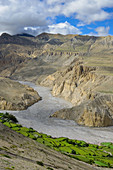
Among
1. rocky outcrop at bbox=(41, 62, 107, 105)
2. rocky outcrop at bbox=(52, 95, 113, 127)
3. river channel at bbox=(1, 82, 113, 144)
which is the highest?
rocky outcrop at bbox=(41, 62, 107, 105)

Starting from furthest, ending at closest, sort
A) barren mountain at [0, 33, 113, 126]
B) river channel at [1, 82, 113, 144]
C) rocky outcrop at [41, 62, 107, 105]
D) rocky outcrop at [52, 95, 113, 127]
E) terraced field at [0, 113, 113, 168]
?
1. rocky outcrop at [41, 62, 107, 105]
2. barren mountain at [0, 33, 113, 126]
3. rocky outcrop at [52, 95, 113, 127]
4. river channel at [1, 82, 113, 144]
5. terraced field at [0, 113, 113, 168]

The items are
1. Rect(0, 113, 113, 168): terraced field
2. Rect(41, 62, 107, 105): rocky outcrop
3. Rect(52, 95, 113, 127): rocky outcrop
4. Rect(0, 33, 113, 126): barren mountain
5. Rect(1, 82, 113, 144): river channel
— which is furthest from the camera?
Rect(41, 62, 107, 105): rocky outcrop

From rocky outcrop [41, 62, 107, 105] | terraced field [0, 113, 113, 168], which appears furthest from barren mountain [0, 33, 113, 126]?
terraced field [0, 113, 113, 168]

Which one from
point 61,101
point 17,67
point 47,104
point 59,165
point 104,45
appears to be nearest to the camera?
point 59,165

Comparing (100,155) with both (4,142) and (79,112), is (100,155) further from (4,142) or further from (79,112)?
(79,112)

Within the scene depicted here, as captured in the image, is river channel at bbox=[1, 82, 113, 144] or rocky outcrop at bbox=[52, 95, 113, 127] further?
rocky outcrop at bbox=[52, 95, 113, 127]

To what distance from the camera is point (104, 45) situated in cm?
17325

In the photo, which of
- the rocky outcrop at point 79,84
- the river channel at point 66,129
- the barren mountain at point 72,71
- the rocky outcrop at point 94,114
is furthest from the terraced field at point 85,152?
the rocky outcrop at point 79,84

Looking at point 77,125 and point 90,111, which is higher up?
point 90,111

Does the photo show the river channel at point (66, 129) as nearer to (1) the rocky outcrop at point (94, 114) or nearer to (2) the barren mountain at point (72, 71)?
(1) the rocky outcrop at point (94, 114)

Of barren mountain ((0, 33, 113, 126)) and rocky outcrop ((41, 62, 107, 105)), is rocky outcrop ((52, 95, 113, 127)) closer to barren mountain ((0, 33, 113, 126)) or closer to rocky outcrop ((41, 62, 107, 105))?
barren mountain ((0, 33, 113, 126))

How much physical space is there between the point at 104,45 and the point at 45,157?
173738 millimetres

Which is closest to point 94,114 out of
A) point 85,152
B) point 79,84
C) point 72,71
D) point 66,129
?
point 66,129

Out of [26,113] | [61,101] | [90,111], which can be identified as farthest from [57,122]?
[61,101]
